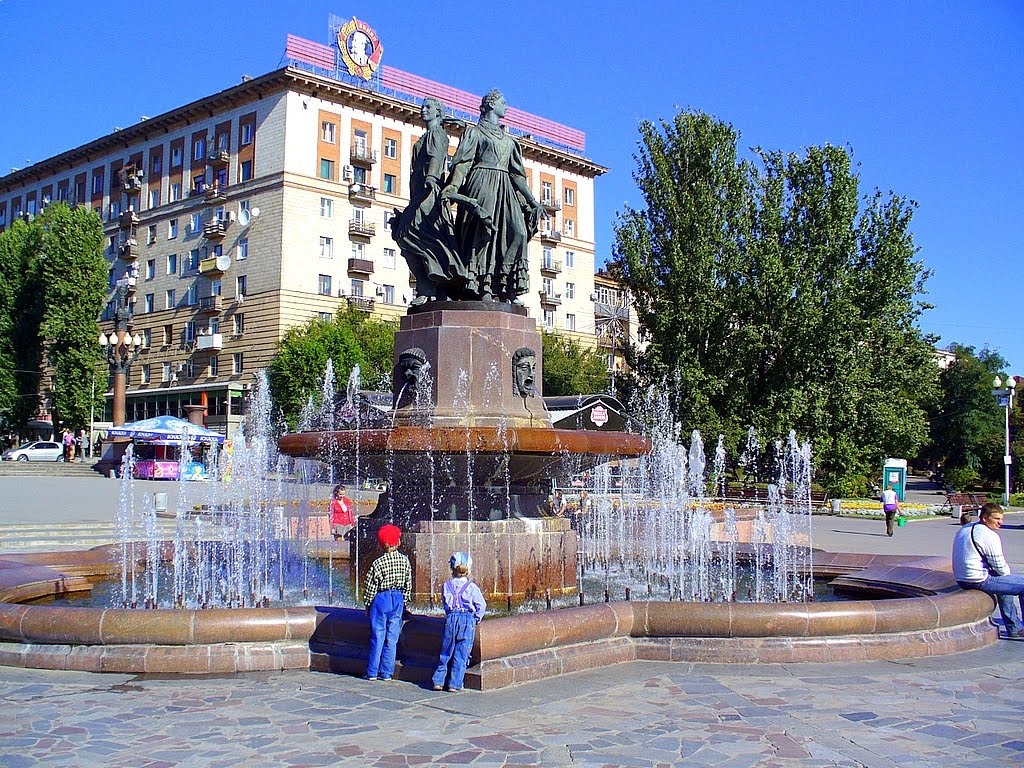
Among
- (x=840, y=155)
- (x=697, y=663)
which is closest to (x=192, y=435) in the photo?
(x=840, y=155)

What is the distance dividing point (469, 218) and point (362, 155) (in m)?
43.2

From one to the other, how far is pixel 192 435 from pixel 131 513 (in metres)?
15.7

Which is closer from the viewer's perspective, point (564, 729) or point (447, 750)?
point (447, 750)

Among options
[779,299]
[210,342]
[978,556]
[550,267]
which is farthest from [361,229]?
[978,556]

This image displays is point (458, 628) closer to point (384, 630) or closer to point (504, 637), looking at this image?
point (504, 637)

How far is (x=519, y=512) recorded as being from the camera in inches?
370

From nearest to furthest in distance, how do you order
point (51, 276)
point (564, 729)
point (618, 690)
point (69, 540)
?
point (564, 729), point (618, 690), point (69, 540), point (51, 276)

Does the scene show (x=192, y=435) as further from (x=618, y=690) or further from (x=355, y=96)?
(x=618, y=690)

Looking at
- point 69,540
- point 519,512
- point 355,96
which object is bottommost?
point 69,540

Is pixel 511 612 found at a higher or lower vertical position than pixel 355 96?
lower

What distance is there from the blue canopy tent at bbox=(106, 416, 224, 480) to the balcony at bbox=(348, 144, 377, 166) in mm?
18939

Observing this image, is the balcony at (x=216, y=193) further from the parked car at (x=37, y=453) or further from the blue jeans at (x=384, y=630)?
the blue jeans at (x=384, y=630)

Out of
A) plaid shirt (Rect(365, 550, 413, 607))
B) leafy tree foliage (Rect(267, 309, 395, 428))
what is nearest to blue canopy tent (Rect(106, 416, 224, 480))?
leafy tree foliage (Rect(267, 309, 395, 428))

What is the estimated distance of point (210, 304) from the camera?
5131 cm
